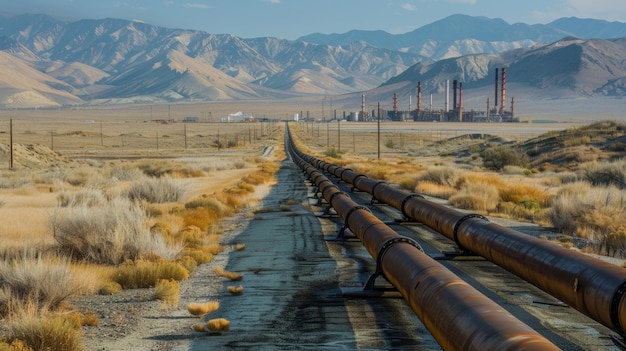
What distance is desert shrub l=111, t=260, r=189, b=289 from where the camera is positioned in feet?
35.3

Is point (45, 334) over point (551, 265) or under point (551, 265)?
under

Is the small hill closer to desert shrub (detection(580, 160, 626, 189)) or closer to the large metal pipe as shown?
desert shrub (detection(580, 160, 626, 189))

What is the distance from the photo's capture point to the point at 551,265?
928 centimetres

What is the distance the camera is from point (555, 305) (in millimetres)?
9406

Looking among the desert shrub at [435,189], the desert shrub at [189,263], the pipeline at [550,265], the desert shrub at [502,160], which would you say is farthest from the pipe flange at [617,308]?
the desert shrub at [502,160]

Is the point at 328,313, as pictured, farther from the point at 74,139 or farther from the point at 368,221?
the point at 74,139

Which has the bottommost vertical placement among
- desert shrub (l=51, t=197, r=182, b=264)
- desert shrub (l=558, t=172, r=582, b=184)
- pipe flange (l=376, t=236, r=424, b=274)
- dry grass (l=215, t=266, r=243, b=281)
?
desert shrub (l=558, t=172, r=582, b=184)

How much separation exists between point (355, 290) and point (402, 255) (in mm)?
1199

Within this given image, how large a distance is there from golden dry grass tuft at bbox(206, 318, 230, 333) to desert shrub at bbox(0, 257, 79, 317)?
2227mm

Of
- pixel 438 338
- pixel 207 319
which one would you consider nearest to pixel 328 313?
pixel 207 319

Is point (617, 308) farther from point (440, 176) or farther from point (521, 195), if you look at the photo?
point (440, 176)

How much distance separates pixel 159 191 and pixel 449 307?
20.5 metres

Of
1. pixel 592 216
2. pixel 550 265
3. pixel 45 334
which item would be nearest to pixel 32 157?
pixel 592 216

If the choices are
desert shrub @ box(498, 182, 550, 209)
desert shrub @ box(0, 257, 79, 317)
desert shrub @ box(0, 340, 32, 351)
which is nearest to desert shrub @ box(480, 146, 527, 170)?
desert shrub @ box(498, 182, 550, 209)
